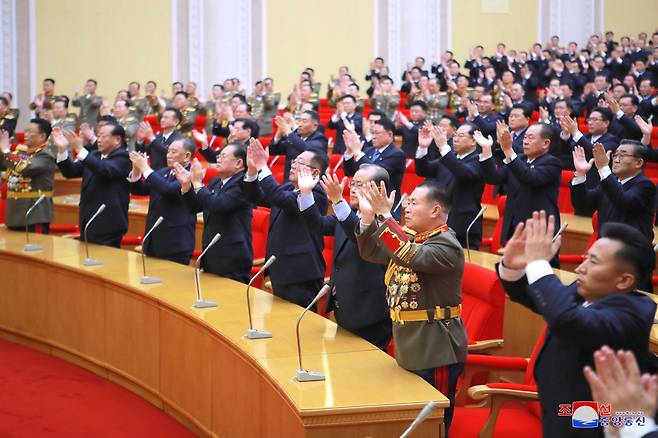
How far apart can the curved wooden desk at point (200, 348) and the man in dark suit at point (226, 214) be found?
143 mm

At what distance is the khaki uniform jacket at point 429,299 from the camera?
9.84 ft

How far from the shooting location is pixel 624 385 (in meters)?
1.68

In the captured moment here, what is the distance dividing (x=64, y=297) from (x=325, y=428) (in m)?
2.87

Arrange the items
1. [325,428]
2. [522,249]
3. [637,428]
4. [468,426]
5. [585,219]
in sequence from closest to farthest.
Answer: [637,428] < [522,249] < [325,428] < [468,426] < [585,219]

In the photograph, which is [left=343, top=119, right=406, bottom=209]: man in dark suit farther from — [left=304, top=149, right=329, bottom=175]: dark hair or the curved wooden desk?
the curved wooden desk

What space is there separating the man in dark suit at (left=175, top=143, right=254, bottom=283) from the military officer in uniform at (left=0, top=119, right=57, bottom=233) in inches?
77.8

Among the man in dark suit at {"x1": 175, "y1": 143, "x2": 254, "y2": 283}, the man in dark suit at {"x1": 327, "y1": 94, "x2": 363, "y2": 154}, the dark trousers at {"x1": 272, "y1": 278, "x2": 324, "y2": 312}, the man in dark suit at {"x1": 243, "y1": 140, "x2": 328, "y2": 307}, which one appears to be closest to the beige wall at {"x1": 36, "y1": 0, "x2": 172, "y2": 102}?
the man in dark suit at {"x1": 327, "y1": 94, "x2": 363, "y2": 154}

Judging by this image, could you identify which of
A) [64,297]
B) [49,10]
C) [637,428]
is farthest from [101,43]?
[637,428]

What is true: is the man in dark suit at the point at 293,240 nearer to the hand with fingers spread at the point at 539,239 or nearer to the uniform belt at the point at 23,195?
the hand with fingers spread at the point at 539,239

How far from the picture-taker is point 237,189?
15.6 feet

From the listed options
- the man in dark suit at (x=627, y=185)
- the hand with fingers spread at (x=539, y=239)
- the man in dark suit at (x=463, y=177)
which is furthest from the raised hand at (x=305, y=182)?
the man in dark suit at (x=463, y=177)

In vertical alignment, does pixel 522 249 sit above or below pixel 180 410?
above

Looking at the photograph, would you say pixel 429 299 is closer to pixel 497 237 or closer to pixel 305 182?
pixel 305 182

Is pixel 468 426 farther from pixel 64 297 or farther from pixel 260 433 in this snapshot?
pixel 64 297
